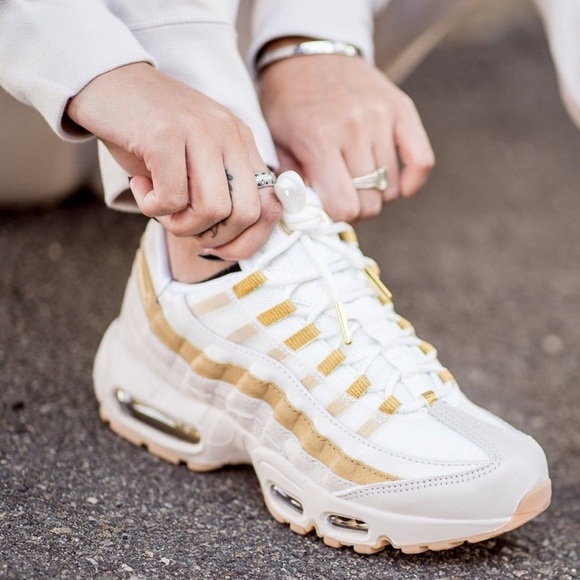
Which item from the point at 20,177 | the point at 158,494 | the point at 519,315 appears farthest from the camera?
the point at 519,315

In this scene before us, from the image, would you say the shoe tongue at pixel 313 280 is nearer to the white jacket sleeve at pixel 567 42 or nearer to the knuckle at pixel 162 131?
the knuckle at pixel 162 131

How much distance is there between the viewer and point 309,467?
2.29 feet

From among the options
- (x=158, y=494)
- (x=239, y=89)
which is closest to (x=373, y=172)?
(x=239, y=89)

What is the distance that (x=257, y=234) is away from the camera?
68 centimetres

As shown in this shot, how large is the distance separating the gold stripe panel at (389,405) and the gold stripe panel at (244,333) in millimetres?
129

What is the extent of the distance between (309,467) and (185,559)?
0.13 m

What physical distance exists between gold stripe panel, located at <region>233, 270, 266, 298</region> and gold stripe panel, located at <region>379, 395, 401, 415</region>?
15 cm

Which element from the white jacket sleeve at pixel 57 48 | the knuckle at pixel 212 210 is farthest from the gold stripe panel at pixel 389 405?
the white jacket sleeve at pixel 57 48

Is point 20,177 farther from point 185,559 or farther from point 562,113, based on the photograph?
point 562,113

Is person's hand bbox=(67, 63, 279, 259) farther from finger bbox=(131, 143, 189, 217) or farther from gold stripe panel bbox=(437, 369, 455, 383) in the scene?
gold stripe panel bbox=(437, 369, 455, 383)

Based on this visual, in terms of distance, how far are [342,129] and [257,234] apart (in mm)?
212

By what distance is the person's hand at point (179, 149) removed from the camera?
0.62 metres

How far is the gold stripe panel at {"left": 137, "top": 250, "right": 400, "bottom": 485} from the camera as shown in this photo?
0.68m

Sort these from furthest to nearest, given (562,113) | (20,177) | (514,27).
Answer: (514,27), (562,113), (20,177)
